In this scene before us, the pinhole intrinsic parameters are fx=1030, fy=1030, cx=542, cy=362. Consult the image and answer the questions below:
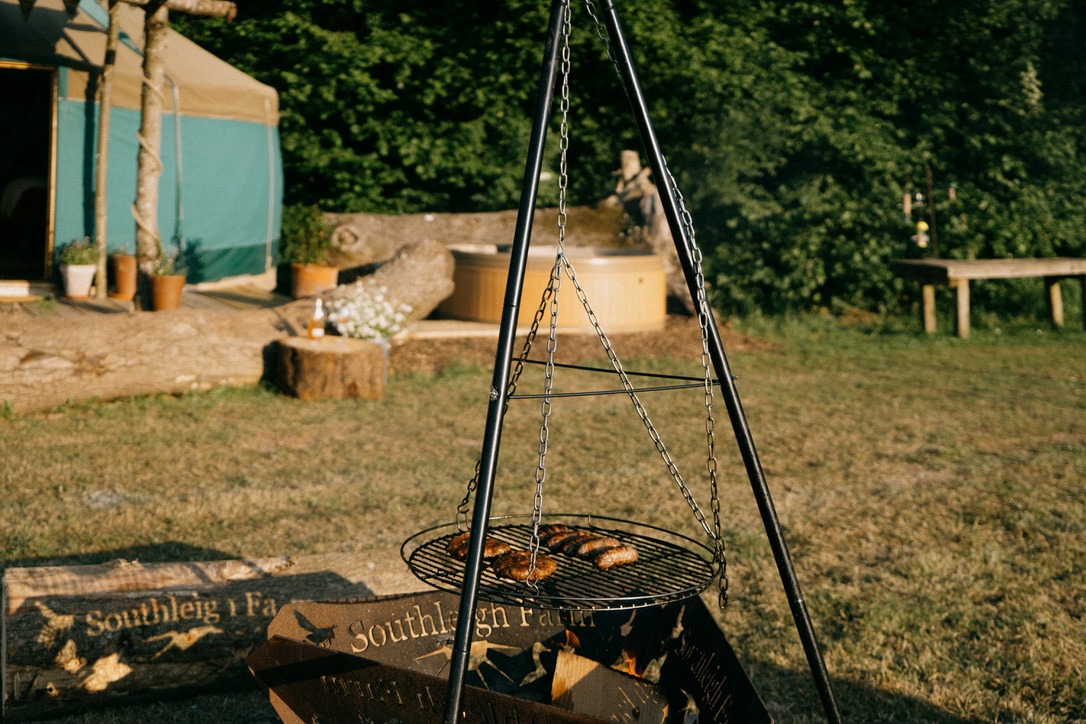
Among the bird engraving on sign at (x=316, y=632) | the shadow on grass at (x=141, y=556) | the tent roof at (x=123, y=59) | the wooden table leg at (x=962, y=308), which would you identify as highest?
the tent roof at (x=123, y=59)

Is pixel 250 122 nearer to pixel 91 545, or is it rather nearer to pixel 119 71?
pixel 119 71

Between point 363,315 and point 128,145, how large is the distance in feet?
10.5

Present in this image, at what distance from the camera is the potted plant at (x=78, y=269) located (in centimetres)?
819

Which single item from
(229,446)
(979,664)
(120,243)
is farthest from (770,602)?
(120,243)

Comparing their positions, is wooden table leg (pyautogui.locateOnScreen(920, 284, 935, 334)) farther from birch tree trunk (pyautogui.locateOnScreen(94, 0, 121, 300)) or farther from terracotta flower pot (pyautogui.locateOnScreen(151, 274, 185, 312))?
birch tree trunk (pyautogui.locateOnScreen(94, 0, 121, 300))

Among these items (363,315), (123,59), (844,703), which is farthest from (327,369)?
(844,703)

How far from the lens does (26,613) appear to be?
260cm

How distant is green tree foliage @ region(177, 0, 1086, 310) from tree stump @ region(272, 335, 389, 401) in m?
4.71

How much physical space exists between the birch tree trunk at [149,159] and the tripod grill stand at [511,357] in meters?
6.74

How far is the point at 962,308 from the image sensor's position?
9.64 m

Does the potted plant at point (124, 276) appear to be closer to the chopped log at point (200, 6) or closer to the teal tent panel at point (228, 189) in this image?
the teal tent panel at point (228, 189)

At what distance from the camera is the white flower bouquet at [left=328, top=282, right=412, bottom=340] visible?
294 inches

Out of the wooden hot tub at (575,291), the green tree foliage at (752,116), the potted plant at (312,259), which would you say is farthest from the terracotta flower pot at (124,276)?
the green tree foliage at (752,116)

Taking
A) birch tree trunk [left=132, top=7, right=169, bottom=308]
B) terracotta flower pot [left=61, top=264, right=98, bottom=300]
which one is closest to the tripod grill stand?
birch tree trunk [left=132, top=7, right=169, bottom=308]
